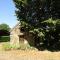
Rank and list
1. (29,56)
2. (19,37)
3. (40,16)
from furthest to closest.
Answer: (19,37), (40,16), (29,56)

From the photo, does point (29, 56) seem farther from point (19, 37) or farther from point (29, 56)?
point (19, 37)

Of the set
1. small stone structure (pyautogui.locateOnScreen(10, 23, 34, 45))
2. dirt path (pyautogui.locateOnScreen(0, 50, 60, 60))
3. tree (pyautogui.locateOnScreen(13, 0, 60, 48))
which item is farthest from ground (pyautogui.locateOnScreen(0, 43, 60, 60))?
small stone structure (pyautogui.locateOnScreen(10, 23, 34, 45))

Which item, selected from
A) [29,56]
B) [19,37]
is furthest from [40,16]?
[29,56]

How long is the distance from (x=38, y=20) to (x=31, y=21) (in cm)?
113

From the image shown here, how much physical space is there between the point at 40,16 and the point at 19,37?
Result: 757 centimetres

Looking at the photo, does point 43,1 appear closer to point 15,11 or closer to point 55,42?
point 15,11

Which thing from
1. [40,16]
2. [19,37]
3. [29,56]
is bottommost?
[29,56]

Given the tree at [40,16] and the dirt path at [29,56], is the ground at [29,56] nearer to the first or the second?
the dirt path at [29,56]

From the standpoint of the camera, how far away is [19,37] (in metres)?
36.5

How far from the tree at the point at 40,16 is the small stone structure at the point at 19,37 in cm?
278

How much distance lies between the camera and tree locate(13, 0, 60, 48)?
29244 millimetres

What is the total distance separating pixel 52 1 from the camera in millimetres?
29531

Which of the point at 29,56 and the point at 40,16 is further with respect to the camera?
the point at 40,16

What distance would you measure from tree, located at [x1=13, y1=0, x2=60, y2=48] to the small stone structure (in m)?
2.78
